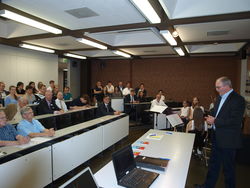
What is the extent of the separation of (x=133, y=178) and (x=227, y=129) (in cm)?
145

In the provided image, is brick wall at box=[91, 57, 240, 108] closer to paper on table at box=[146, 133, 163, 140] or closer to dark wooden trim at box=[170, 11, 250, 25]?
dark wooden trim at box=[170, 11, 250, 25]

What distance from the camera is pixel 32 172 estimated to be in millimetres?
2471

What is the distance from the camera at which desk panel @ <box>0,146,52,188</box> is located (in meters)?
2.12

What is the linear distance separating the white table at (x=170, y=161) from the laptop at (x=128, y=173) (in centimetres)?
6

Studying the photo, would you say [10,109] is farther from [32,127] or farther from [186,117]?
[186,117]

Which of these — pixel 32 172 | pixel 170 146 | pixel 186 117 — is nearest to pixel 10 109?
pixel 32 172

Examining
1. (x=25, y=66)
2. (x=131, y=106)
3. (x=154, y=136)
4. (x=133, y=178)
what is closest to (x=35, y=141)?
(x=133, y=178)

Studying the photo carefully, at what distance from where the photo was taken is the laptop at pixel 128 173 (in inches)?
62.8

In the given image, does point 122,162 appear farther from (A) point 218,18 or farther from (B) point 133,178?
(A) point 218,18

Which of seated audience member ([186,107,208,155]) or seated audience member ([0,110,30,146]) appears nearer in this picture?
seated audience member ([0,110,30,146])

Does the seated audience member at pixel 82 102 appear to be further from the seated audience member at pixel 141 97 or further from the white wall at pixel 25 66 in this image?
the white wall at pixel 25 66

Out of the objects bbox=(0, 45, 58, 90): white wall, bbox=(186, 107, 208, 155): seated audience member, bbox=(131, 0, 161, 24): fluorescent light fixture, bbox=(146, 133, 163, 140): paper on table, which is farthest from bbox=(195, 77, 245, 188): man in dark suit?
bbox=(0, 45, 58, 90): white wall

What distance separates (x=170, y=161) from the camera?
2.14 metres

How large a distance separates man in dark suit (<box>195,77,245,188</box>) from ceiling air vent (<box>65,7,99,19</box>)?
269cm
